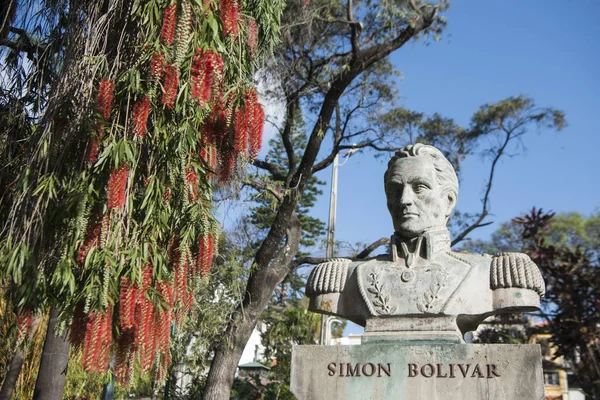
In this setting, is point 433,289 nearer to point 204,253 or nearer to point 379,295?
point 379,295

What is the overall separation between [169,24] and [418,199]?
2.09m

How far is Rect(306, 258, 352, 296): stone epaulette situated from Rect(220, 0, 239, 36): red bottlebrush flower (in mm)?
1899

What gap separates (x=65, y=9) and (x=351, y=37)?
265 inches

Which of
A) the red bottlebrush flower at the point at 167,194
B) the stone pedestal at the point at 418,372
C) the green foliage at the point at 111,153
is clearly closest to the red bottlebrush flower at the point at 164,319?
the green foliage at the point at 111,153

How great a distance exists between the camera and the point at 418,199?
448 centimetres

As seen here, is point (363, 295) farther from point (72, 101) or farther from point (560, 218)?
point (560, 218)

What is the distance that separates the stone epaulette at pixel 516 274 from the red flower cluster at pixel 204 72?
2.24 metres

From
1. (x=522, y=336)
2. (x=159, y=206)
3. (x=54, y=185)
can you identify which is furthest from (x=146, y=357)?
(x=522, y=336)

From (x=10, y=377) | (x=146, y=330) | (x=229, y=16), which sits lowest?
(x=10, y=377)

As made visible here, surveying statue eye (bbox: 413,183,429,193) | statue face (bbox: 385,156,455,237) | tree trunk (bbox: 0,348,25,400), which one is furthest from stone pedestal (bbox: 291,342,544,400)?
Answer: tree trunk (bbox: 0,348,25,400)

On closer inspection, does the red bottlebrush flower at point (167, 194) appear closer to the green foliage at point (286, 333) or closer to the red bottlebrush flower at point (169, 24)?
the red bottlebrush flower at point (169, 24)

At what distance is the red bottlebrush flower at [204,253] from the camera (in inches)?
198

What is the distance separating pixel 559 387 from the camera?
1308 inches

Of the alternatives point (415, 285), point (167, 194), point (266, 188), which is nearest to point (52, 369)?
point (167, 194)
